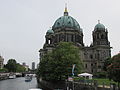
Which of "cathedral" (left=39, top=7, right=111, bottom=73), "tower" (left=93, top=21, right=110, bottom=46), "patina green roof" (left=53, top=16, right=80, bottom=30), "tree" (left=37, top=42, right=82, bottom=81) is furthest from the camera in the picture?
"patina green roof" (left=53, top=16, right=80, bottom=30)

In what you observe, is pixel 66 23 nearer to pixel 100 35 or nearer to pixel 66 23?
pixel 66 23

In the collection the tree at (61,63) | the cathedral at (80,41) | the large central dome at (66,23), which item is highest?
the large central dome at (66,23)

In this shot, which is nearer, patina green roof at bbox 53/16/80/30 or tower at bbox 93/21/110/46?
tower at bbox 93/21/110/46

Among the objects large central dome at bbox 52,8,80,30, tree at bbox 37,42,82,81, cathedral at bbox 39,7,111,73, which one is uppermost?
large central dome at bbox 52,8,80,30

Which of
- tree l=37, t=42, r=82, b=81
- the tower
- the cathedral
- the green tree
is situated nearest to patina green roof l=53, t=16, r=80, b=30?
the cathedral

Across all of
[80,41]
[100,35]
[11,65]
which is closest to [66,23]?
[80,41]

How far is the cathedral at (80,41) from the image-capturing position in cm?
9669

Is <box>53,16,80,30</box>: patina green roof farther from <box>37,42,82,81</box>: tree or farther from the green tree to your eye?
the green tree

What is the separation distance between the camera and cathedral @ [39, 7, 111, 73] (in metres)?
96.7

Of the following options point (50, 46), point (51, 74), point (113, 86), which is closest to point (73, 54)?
point (51, 74)

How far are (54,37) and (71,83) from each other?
56.1m

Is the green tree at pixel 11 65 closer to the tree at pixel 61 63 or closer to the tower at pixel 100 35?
the tower at pixel 100 35

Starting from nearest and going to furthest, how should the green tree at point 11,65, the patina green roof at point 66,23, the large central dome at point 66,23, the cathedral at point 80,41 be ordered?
the cathedral at point 80,41 → the large central dome at point 66,23 → the patina green roof at point 66,23 → the green tree at point 11,65

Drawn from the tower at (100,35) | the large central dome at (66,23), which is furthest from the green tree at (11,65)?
the tower at (100,35)
